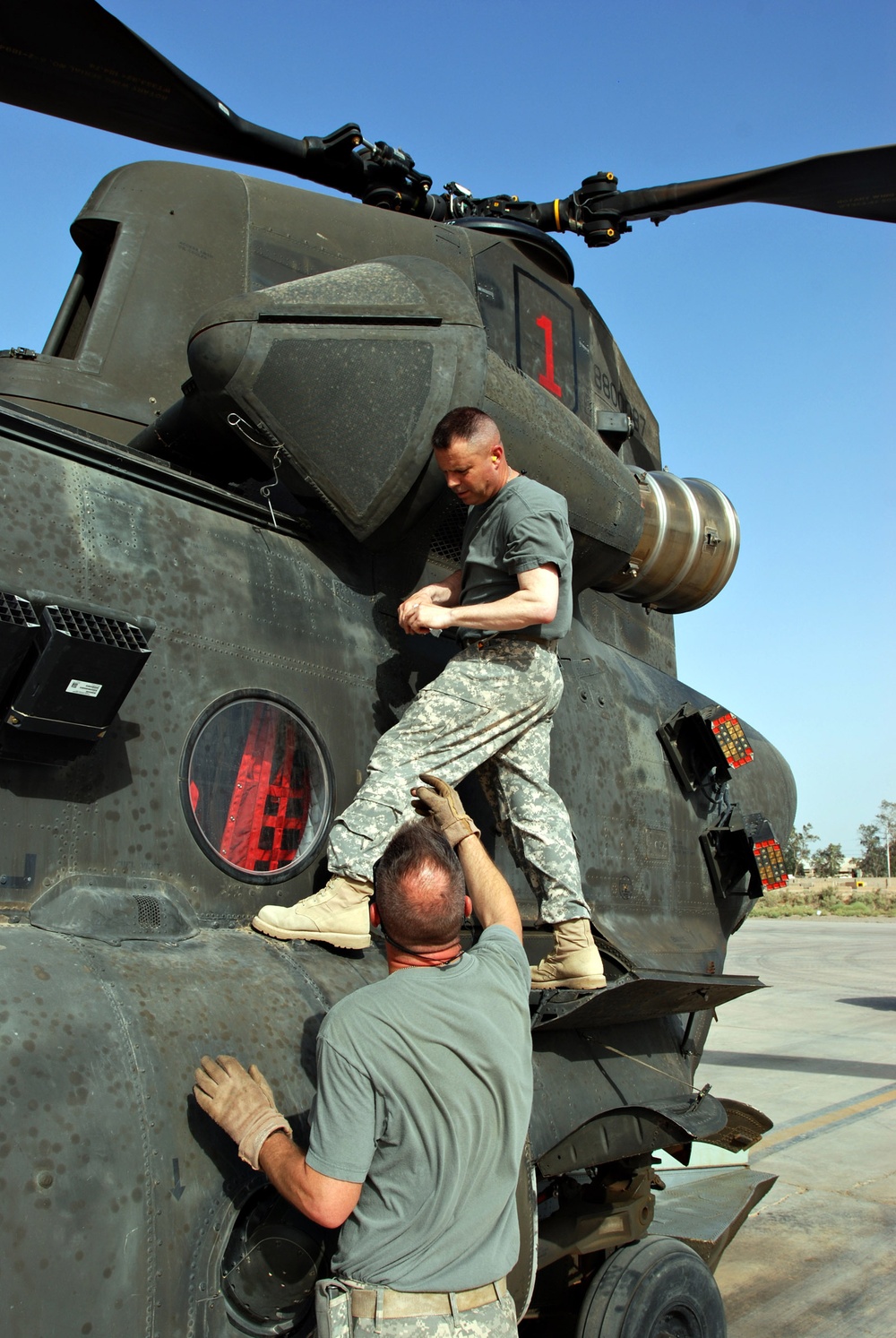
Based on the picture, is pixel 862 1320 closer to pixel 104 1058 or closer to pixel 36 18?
pixel 104 1058

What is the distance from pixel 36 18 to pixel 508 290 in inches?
74.2

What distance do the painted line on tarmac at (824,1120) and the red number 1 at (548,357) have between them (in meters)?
4.80

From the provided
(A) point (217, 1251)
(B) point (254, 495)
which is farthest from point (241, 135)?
(A) point (217, 1251)

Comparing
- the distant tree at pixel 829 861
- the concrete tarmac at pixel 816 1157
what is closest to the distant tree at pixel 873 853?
the distant tree at pixel 829 861

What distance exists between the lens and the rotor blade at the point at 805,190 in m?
4.67

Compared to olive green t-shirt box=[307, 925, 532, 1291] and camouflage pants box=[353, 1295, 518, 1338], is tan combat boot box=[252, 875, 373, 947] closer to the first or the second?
olive green t-shirt box=[307, 925, 532, 1291]

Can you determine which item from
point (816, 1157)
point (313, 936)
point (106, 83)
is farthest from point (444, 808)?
point (816, 1157)

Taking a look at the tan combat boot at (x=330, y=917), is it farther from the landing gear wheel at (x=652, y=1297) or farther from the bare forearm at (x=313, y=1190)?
the landing gear wheel at (x=652, y=1297)

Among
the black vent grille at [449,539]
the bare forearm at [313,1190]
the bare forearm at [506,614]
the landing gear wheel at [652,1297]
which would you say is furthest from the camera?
the black vent grille at [449,539]

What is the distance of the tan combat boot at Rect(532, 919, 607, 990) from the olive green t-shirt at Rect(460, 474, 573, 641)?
0.79 m

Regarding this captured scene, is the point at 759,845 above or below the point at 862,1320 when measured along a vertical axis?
above

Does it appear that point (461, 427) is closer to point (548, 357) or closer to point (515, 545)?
point (515, 545)

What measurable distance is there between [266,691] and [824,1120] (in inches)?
258

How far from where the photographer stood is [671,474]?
4629 millimetres
